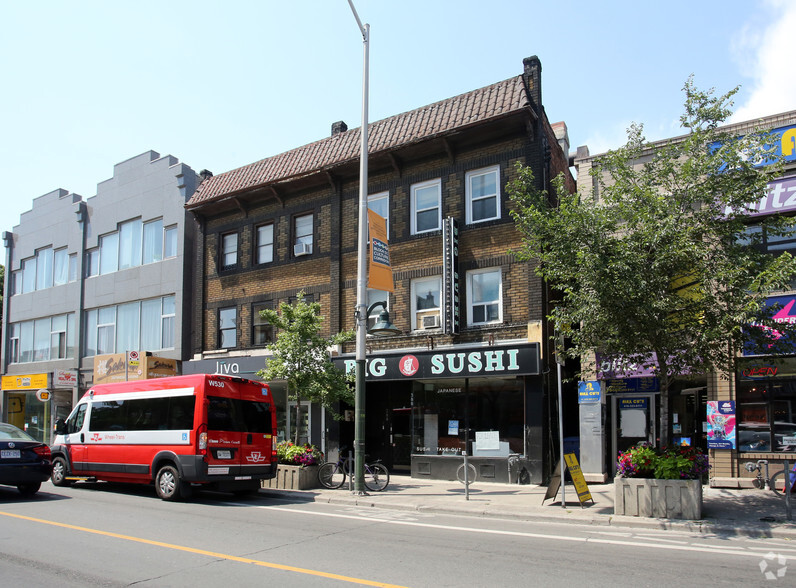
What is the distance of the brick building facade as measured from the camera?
53.7 feet

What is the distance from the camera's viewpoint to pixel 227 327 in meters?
22.7

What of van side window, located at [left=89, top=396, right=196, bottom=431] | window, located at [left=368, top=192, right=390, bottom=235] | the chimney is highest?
the chimney

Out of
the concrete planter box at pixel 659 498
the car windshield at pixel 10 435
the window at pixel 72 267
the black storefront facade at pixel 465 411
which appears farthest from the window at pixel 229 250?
the concrete planter box at pixel 659 498

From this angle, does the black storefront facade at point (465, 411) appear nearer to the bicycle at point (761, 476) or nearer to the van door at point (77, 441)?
the bicycle at point (761, 476)

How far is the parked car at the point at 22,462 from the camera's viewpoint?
12.2m

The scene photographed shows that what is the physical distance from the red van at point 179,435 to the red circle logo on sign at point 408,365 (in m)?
4.51

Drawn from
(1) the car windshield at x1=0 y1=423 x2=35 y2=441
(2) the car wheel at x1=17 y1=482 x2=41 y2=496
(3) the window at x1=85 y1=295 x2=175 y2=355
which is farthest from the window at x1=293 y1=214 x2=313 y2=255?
(2) the car wheel at x1=17 y1=482 x2=41 y2=496

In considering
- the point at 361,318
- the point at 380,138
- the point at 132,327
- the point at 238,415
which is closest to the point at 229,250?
the point at 132,327

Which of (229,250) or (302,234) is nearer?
(302,234)

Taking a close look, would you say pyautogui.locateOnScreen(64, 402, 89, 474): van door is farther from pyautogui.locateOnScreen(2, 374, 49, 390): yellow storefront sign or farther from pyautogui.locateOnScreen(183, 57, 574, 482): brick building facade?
pyautogui.locateOnScreen(2, 374, 49, 390): yellow storefront sign

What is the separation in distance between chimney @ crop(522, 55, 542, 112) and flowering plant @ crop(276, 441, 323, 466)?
10.9 m

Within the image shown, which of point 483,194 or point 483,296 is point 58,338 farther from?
point 483,194

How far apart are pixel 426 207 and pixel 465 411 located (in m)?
5.95

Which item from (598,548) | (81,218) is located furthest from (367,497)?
(81,218)
